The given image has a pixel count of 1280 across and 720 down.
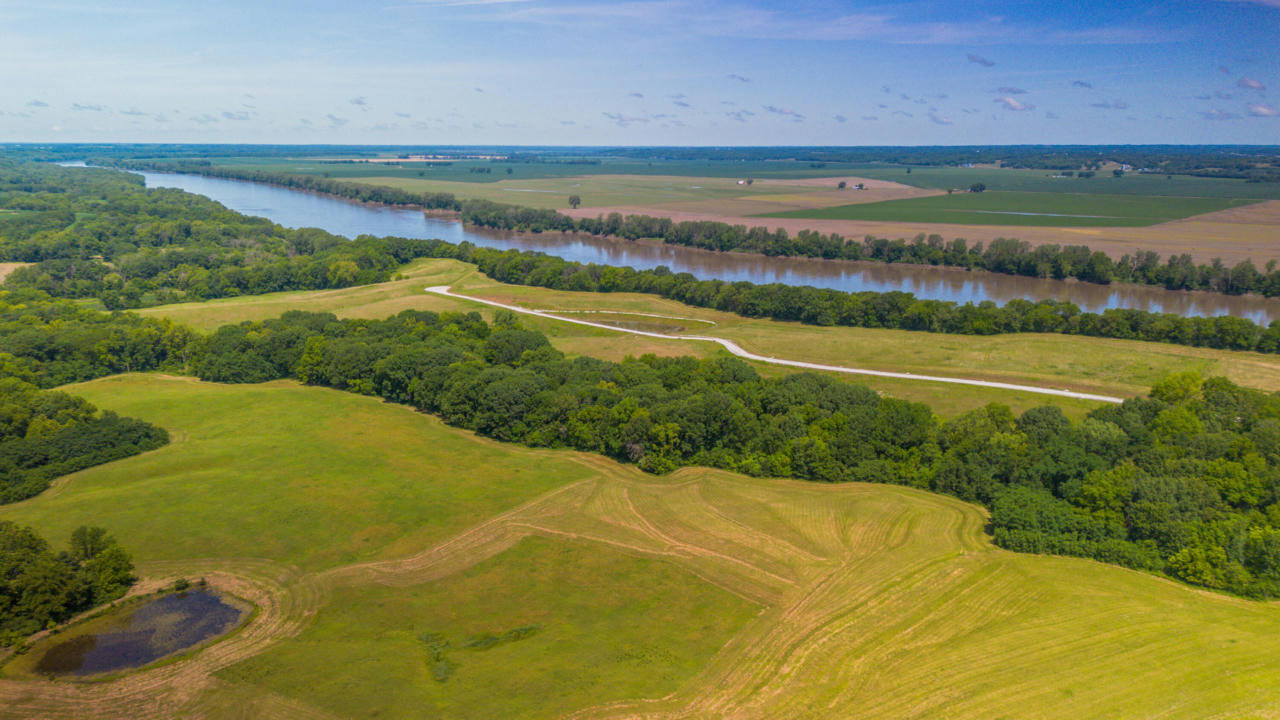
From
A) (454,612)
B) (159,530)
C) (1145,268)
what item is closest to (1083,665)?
(454,612)

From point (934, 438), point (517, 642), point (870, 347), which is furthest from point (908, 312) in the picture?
point (517, 642)

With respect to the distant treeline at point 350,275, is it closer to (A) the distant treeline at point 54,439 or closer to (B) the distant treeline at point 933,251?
(B) the distant treeline at point 933,251

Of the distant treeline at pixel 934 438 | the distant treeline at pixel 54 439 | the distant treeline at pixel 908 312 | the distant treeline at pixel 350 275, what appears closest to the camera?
the distant treeline at pixel 934 438

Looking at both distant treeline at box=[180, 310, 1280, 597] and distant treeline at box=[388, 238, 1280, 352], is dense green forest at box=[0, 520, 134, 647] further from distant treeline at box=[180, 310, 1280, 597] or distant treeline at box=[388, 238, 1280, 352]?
distant treeline at box=[388, 238, 1280, 352]

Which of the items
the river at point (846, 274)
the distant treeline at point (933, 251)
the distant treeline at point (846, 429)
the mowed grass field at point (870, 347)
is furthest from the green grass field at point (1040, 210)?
the distant treeline at point (846, 429)

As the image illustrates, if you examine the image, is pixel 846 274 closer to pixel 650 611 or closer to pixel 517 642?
pixel 650 611

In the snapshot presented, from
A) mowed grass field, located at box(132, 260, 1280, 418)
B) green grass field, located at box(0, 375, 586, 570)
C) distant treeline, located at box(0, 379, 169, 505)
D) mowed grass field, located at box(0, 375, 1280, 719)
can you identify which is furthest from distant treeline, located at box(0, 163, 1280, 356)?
mowed grass field, located at box(0, 375, 1280, 719)
